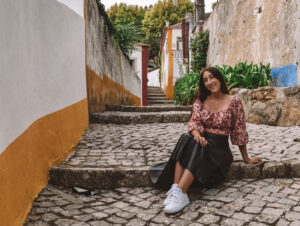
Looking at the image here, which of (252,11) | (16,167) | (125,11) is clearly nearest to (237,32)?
(252,11)

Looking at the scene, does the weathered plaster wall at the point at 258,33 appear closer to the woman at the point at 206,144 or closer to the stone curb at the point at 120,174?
the stone curb at the point at 120,174

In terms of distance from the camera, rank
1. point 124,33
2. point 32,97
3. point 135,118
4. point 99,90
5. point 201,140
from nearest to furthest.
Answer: point 32,97
point 201,140
point 135,118
point 99,90
point 124,33

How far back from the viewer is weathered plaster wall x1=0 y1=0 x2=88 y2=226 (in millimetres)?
1741

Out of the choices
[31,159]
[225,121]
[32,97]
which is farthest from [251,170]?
[32,97]

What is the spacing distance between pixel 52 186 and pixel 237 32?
7080 millimetres

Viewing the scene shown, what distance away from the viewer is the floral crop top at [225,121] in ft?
8.29

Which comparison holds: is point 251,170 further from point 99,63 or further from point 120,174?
point 99,63

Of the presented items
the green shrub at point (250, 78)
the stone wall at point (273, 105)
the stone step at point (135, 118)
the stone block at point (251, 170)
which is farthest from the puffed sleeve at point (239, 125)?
the green shrub at point (250, 78)

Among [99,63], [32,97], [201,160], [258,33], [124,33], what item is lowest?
[201,160]

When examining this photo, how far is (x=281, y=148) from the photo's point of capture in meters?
3.40

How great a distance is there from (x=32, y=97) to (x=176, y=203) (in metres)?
1.42

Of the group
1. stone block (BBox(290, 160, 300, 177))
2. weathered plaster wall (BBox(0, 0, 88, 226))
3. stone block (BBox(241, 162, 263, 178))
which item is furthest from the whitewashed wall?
stone block (BBox(290, 160, 300, 177))

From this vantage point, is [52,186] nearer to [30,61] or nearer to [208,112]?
[30,61]

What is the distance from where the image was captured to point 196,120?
257 cm
